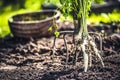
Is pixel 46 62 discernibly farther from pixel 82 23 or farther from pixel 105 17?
pixel 105 17

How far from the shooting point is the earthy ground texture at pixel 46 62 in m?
3.92

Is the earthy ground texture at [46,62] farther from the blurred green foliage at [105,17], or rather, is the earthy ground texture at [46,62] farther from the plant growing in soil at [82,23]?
the blurred green foliage at [105,17]

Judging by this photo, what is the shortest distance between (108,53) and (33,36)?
1.44 meters

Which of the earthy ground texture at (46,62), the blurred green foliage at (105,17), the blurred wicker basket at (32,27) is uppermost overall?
the blurred wicker basket at (32,27)

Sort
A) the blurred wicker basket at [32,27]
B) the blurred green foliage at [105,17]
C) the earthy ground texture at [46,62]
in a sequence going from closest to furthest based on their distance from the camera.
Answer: the earthy ground texture at [46,62]
the blurred wicker basket at [32,27]
the blurred green foliage at [105,17]

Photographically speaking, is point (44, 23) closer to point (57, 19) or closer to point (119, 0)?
point (57, 19)

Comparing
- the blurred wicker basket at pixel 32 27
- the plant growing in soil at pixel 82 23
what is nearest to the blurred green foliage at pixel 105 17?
the blurred wicker basket at pixel 32 27

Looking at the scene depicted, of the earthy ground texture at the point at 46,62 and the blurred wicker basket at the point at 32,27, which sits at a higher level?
the blurred wicker basket at the point at 32,27

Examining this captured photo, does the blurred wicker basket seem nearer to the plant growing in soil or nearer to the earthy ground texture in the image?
the earthy ground texture

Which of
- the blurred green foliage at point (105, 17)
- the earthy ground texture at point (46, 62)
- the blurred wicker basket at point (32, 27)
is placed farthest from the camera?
the blurred green foliage at point (105, 17)

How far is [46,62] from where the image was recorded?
14.7 ft

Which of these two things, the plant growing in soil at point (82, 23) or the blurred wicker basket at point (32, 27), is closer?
the plant growing in soil at point (82, 23)

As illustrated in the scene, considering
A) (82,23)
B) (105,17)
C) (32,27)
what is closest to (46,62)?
(82,23)

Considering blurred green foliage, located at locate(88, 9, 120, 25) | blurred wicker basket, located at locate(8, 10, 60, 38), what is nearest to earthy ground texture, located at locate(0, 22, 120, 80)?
blurred wicker basket, located at locate(8, 10, 60, 38)
